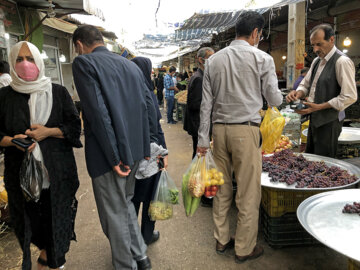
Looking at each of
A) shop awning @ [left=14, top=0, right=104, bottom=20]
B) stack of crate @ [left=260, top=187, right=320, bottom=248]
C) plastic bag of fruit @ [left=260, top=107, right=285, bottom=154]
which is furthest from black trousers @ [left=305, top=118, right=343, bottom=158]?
shop awning @ [left=14, top=0, right=104, bottom=20]

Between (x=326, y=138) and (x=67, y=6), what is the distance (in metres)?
5.55

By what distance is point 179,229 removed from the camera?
3318 millimetres

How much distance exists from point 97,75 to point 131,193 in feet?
3.37

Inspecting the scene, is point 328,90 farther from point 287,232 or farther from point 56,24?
point 56,24

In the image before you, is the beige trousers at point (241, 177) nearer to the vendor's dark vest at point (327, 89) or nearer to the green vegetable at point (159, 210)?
the green vegetable at point (159, 210)

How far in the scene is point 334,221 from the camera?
1.56 metres

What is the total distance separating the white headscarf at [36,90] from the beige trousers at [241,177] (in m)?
1.50

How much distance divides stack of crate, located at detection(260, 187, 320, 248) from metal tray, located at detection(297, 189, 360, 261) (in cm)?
80

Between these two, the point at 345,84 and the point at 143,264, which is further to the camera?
the point at 345,84

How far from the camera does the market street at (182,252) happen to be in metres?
2.61

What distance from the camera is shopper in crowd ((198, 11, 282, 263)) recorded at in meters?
2.42

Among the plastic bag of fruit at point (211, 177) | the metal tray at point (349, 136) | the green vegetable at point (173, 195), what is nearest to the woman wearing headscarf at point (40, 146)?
the green vegetable at point (173, 195)

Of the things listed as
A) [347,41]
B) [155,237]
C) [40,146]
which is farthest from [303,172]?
[347,41]

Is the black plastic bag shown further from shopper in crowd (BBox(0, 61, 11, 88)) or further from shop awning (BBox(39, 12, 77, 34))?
shop awning (BBox(39, 12, 77, 34))
